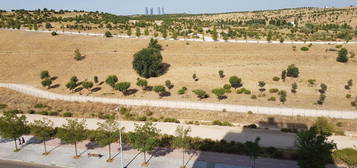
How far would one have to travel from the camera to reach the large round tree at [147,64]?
64.9 m

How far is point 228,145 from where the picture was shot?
33.8 meters

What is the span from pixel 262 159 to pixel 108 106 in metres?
30.5

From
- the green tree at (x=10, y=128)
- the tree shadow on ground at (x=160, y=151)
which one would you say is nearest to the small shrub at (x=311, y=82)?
the tree shadow on ground at (x=160, y=151)

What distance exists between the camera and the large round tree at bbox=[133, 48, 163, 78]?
64938 mm

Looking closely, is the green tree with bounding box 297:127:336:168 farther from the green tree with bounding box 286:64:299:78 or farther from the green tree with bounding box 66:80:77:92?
the green tree with bounding box 66:80:77:92

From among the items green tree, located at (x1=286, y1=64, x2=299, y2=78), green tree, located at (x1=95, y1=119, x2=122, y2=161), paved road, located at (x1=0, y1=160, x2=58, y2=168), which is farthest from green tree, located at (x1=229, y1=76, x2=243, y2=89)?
paved road, located at (x1=0, y1=160, x2=58, y2=168)

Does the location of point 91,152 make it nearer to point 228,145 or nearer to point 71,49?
point 228,145

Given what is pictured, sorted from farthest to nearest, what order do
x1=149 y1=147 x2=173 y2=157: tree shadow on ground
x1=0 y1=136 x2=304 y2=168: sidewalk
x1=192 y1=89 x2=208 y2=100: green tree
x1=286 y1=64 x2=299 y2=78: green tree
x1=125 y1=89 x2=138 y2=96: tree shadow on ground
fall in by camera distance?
x1=286 y1=64 x2=299 y2=78: green tree → x1=125 y1=89 x2=138 y2=96: tree shadow on ground → x1=192 y1=89 x2=208 y2=100: green tree → x1=149 y1=147 x2=173 y2=157: tree shadow on ground → x1=0 y1=136 x2=304 y2=168: sidewalk

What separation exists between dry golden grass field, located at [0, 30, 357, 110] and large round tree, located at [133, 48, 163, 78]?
213 cm

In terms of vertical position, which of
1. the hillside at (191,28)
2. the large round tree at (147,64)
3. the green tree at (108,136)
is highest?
the hillside at (191,28)

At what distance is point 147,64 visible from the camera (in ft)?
213

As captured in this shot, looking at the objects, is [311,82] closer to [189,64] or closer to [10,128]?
[189,64]

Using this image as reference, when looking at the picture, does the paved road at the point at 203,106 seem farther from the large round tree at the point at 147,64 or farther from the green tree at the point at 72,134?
the green tree at the point at 72,134

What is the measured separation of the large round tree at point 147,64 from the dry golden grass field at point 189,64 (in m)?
2.13
